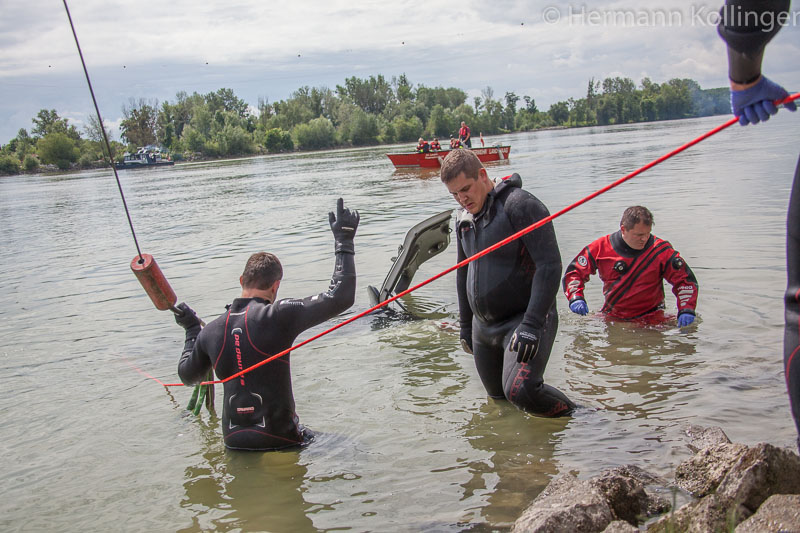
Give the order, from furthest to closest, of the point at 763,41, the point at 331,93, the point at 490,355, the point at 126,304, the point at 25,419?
1. the point at 331,93
2. the point at 126,304
3. the point at 25,419
4. the point at 490,355
5. the point at 763,41

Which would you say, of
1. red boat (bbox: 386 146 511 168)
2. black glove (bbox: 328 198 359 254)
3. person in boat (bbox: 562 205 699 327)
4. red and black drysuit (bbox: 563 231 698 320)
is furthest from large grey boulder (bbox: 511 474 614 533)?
red boat (bbox: 386 146 511 168)

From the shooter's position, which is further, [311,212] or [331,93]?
[331,93]

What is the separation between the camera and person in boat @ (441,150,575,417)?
3.93m

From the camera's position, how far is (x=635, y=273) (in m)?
6.21

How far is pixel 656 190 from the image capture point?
16984 millimetres

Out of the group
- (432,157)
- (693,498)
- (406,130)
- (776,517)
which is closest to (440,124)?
(406,130)

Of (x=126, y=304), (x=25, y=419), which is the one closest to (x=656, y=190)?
(x=126, y=304)

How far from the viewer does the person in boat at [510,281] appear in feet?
12.9

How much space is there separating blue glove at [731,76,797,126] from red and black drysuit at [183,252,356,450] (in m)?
2.24

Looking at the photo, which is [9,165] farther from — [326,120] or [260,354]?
[260,354]

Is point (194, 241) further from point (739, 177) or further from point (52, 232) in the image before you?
point (739, 177)

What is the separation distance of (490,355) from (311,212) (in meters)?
16.2

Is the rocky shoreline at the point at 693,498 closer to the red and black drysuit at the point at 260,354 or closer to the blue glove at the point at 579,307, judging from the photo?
the red and black drysuit at the point at 260,354

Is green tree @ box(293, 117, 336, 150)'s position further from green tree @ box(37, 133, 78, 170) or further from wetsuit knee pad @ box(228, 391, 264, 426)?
wetsuit knee pad @ box(228, 391, 264, 426)
